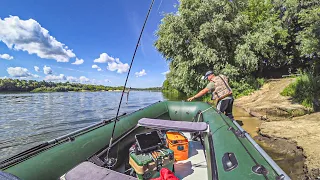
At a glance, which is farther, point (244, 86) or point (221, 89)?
point (244, 86)

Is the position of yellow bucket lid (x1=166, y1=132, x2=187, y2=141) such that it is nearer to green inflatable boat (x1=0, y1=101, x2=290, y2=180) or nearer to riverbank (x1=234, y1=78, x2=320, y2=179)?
green inflatable boat (x1=0, y1=101, x2=290, y2=180)

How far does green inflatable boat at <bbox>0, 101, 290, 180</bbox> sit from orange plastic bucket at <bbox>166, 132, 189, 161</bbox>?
27mm

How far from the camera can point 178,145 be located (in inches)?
111

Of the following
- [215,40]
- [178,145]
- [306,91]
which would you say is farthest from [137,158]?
[215,40]

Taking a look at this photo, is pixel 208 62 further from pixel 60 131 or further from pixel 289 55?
pixel 289 55

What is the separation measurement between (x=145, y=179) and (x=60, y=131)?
229 inches

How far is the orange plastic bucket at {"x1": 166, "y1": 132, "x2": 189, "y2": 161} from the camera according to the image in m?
2.79

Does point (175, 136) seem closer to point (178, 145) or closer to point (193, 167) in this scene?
point (178, 145)

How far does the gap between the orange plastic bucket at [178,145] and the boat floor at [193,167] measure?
0.12 m

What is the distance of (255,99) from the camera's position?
10023 mm

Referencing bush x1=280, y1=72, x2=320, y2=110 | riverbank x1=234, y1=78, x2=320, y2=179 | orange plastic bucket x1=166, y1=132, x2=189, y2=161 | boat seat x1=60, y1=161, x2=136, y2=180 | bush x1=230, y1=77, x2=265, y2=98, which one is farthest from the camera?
bush x1=230, y1=77, x2=265, y2=98

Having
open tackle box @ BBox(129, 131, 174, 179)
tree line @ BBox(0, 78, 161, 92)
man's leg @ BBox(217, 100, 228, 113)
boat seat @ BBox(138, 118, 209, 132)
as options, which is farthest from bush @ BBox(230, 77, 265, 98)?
tree line @ BBox(0, 78, 161, 92)

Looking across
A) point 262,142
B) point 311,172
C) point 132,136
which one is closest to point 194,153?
point 132,136

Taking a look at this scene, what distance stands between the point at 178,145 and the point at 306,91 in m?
7.61
